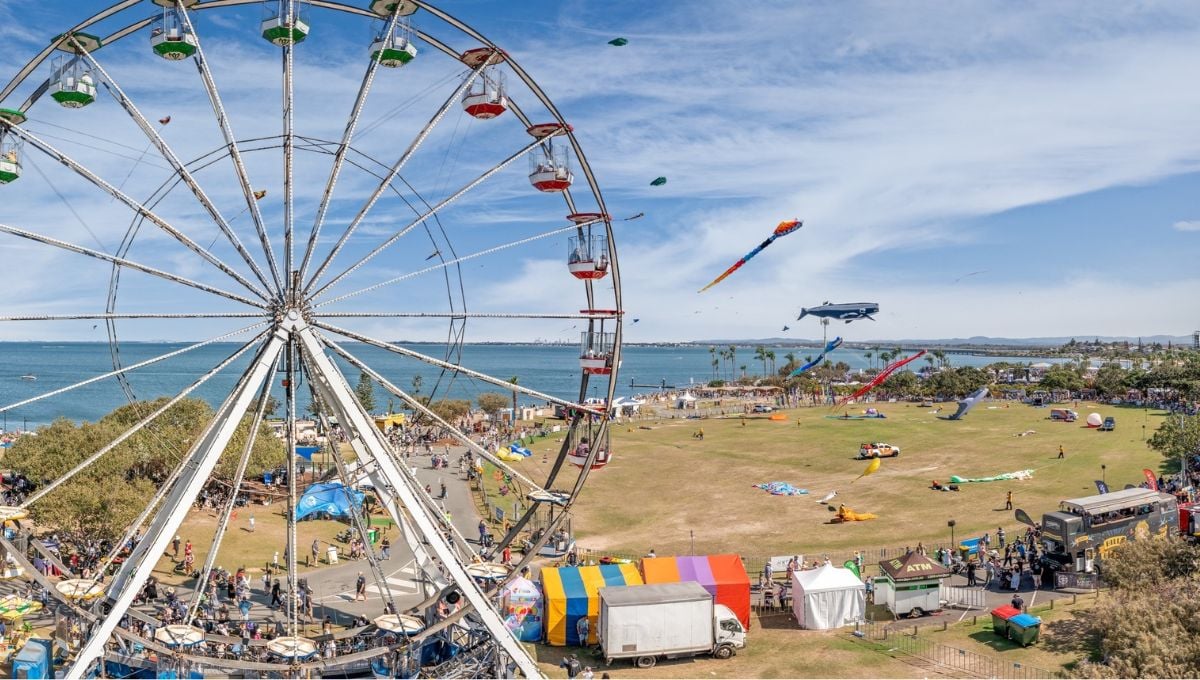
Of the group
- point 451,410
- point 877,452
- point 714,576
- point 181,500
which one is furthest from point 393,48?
point 451,410

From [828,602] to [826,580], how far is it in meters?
0.67

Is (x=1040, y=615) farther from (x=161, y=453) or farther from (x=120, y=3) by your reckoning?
(x=161, y=453)

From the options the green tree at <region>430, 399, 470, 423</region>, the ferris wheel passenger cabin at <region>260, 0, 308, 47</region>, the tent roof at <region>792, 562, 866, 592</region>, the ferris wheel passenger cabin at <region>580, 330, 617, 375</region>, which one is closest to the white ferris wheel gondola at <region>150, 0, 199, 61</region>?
the ferris wheel passenger cabin at <region>260, 0, 308, 47</region>

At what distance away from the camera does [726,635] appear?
24.1 metres

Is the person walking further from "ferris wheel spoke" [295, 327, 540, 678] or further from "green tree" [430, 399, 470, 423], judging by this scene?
"green tree" [430, 399, 470, 423]

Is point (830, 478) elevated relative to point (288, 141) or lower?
lower

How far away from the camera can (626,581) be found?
2589 cm

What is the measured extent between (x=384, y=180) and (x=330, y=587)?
1706 centimetres

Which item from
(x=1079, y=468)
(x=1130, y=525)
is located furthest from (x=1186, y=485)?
(x=1130, y=525)

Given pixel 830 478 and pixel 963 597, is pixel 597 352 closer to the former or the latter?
pixel 963 597

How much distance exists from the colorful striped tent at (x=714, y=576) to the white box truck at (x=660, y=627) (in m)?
1.51

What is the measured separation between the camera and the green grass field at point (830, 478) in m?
37.3

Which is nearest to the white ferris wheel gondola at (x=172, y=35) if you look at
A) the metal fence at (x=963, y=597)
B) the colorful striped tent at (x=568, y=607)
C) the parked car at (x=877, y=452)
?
the colorful striped tent at (x=568, y=607)

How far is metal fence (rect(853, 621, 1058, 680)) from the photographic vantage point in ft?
70.4
